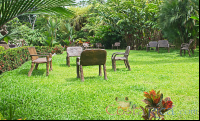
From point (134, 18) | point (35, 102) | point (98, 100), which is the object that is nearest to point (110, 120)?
point (98, 100)

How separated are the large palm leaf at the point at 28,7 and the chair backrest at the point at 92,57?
2.15 meters

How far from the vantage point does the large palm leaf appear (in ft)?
8.07

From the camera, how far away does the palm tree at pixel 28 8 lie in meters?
2.46

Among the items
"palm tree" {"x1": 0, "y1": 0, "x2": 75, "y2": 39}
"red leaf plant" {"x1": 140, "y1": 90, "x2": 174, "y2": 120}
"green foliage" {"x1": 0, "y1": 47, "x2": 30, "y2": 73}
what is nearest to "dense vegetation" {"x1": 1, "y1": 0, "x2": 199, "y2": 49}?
"green foliage" {"x1": 0, "y1": 47, "x2": 30, "y2": 73}

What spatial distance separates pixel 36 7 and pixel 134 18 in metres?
18.5

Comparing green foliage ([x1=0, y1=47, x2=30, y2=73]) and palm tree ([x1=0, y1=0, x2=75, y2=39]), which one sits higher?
palm tree ([x1=0, y1=0, x2=75, y2=39])

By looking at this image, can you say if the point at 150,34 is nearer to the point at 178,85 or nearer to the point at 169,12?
the point at 169,12

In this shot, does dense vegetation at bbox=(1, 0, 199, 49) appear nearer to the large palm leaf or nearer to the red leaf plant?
the large palm leaf

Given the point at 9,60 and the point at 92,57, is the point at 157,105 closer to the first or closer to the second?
the point at 92,57

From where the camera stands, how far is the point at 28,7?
8.79 feet

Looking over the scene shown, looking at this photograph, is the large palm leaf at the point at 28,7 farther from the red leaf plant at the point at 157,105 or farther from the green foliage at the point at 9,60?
the green foliage at the point at 9,60

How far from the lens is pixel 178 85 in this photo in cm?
480

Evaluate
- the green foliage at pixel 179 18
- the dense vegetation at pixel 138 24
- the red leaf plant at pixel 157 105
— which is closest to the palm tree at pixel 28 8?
the red leaf plant at pixel 157 105

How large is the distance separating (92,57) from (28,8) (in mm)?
2950
